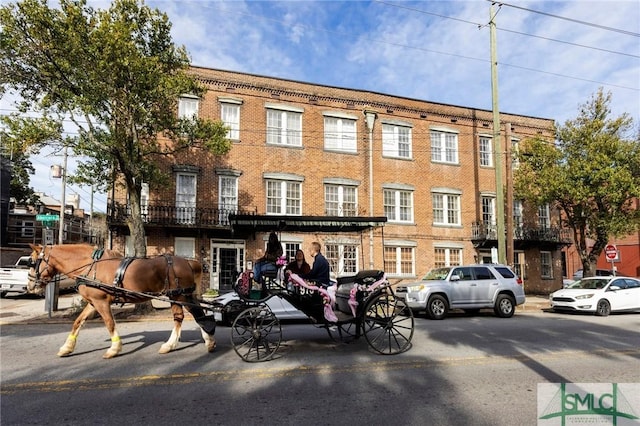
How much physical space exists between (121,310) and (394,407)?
12224 millimetres

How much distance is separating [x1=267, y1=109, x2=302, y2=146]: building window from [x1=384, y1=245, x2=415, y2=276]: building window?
25.3 ft

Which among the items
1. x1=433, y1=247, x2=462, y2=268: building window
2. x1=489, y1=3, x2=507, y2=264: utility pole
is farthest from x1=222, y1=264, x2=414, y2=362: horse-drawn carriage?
x1=433, y1=247, x2=462, y2=268: building window

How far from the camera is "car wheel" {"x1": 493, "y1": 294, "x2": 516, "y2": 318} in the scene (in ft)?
48.7

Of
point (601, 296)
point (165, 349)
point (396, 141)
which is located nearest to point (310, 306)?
point (165, 349)

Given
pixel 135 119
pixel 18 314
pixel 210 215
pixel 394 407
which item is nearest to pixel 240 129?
pixel 210 215

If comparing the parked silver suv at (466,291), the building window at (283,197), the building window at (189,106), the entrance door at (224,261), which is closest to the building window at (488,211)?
the parked silver suv at (466,291)

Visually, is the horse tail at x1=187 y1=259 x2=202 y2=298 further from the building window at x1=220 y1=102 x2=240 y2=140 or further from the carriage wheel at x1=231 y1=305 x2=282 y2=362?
the building window at x1=220 y1=102 x2=240 y2=140

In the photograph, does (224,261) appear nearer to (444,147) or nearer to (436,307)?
(436,307)

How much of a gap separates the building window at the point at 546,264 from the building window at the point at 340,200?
43.6 feet

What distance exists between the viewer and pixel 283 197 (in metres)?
22.2

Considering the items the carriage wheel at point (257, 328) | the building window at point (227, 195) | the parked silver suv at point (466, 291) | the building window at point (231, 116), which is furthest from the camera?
the building window at point (231, 116)

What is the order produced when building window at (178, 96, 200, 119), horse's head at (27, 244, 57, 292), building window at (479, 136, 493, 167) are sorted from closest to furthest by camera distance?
horse's head at (27, 244, 57, 292) → building window at (178, 96, 200, 119) → building window at (479, 136, 493, 167)

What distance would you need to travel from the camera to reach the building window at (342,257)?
22.3m

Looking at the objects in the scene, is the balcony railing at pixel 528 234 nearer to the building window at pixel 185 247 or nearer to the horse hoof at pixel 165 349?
the building window at pixel 185 247
